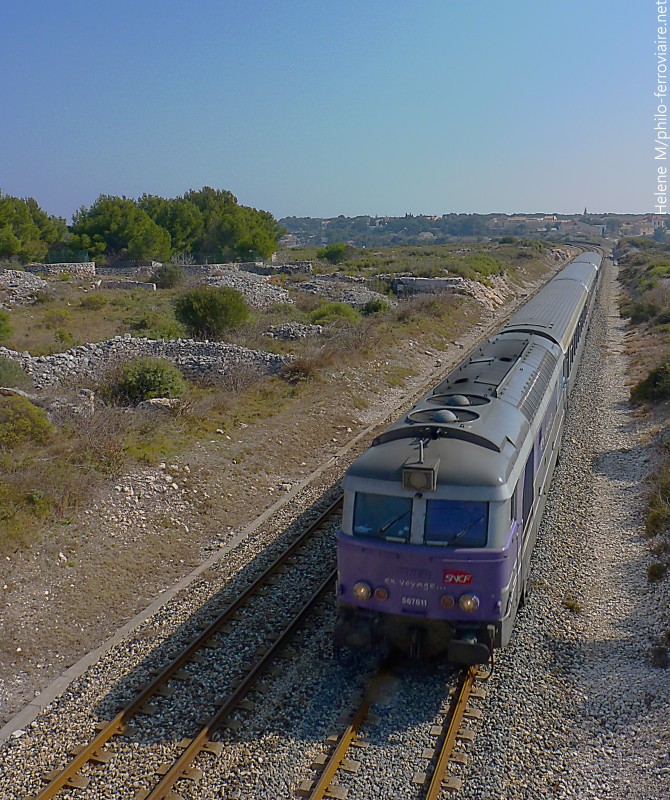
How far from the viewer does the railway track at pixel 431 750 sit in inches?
257

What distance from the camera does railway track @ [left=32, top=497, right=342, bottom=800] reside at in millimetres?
6711

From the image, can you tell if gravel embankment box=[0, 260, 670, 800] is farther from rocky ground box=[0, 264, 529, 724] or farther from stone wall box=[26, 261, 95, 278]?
stone wall box=[26, 261, 95, 278]

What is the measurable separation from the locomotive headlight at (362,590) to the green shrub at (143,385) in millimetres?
11969

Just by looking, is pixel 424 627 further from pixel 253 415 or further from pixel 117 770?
pixel 253 415

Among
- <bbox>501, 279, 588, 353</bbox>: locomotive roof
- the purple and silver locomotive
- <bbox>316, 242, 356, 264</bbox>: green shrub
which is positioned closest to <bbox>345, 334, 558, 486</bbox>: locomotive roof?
the purple and silver locomotive

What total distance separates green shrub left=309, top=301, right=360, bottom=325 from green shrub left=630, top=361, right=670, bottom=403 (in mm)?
13256

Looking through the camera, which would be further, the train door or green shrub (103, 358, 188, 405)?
green shrub (103, 358, 188, 405)

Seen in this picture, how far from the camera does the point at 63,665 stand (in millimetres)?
8750

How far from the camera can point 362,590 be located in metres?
7.64

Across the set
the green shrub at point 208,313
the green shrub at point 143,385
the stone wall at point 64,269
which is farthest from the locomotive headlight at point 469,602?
the stone wall at point 64,269

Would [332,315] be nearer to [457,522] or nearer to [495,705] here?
[457,522]

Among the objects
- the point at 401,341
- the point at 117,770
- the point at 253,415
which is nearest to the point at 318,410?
the point at 253,415

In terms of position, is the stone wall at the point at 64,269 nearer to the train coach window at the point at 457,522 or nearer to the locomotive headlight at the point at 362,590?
the locomotive headlight at the point at 362,590

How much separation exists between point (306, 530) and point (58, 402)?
800 cm
